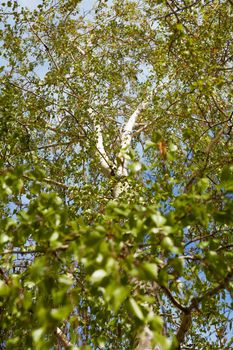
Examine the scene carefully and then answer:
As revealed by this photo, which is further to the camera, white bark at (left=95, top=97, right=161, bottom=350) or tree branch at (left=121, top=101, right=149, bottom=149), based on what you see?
tree branch at (left=121, top=101, right=149, bottom=149)

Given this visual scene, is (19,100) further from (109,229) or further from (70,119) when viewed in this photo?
(109,229)

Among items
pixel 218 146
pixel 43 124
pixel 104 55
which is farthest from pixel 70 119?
pixel 218 146

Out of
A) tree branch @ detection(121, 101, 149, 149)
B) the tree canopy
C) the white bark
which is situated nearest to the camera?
the tree canopy

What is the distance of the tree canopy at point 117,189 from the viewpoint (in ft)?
7.42

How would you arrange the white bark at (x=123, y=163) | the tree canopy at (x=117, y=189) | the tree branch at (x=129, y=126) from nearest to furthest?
the tree canopy at (x=117, y=189) → the white bark at (x=123, y=163) → the tree branch at (x=129, y=126)

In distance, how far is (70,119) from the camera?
9227 millimetres

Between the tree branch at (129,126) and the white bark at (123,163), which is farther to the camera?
the tree branch at (129,126)

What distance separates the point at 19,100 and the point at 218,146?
12.4ft

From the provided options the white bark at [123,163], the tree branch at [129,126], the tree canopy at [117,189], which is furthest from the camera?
the tree branch at [129,126]

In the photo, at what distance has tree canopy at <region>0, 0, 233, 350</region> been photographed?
89.0 inches

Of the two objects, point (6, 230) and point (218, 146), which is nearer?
point (6, 230)

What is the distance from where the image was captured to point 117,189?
6.68 metres

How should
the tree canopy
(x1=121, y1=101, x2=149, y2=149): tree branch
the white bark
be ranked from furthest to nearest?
1. (x1=121, y1=101, x2=149, y2=149): tree branch
2. the white bark
3. the tree canopy

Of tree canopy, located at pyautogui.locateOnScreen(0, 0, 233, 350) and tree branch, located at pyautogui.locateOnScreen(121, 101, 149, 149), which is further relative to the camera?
tree branch, located at pyautogui.locateOnScreen(121, 101, 149, 149)
